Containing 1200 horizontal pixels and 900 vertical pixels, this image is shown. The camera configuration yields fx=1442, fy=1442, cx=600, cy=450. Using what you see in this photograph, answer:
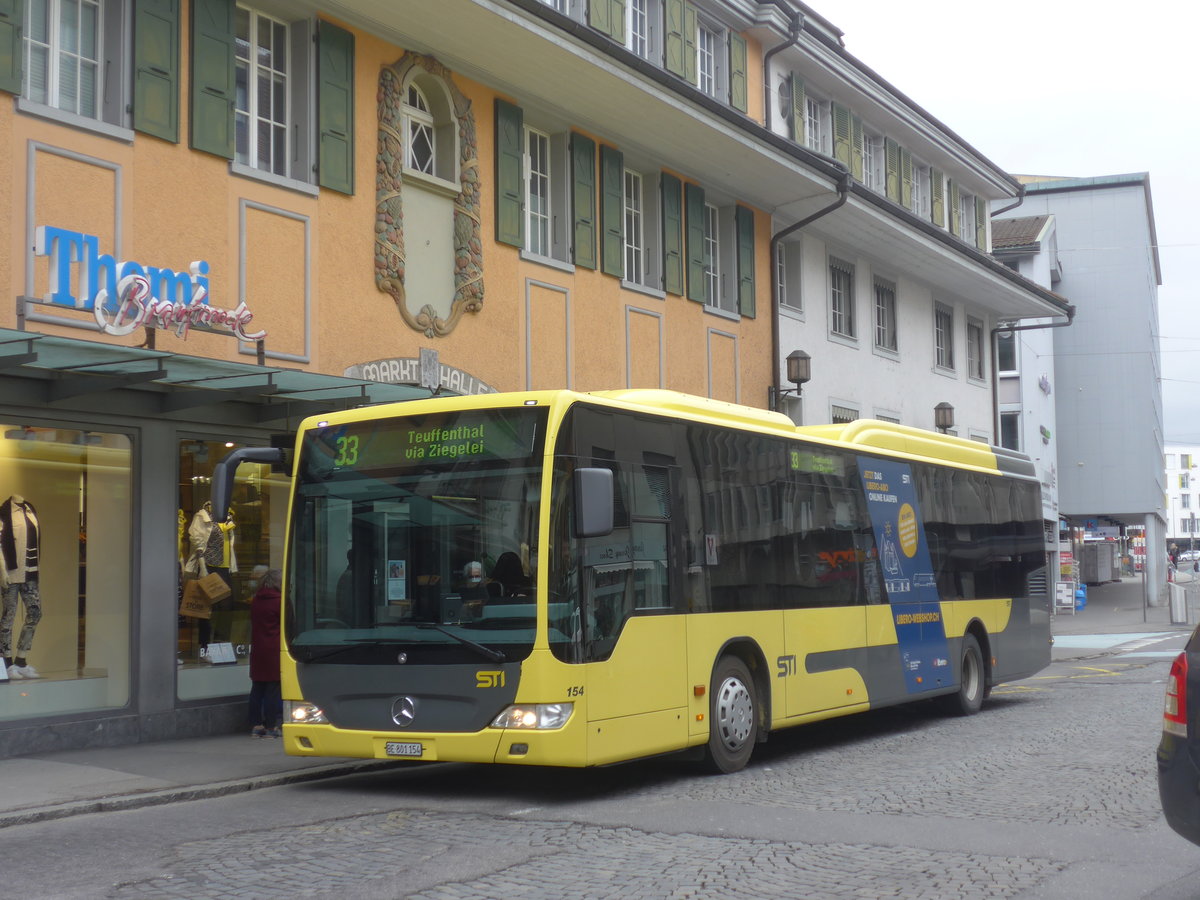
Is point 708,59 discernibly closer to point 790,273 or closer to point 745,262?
point 745,262

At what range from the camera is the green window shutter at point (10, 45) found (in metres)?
11.9

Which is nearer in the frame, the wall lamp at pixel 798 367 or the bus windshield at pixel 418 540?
the bus windshield at pixel 418 540

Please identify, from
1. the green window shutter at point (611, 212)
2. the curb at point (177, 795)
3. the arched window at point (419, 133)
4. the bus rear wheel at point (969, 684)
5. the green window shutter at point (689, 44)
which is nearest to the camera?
the curb at point (177, 795)

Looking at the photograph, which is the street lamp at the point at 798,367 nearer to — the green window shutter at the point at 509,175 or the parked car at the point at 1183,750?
the green window shutter at the point at 509,175

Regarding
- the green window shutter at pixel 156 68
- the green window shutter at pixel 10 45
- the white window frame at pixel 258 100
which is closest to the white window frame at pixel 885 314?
the white window frame at pixel 258 100

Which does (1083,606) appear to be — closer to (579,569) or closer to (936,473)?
(936,473)

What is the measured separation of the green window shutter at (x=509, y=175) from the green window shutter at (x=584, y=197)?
3.72 feet

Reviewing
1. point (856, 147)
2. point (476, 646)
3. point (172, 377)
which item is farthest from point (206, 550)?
point (856, 147)

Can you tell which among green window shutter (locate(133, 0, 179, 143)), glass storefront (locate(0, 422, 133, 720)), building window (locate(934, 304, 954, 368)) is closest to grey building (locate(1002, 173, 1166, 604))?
building window (locate(934, 304, 954, 368))

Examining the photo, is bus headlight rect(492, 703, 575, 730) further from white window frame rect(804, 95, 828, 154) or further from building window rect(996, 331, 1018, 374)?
building window rect(996, 331, 1018, 374)

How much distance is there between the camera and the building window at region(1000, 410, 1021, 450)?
44.2 metres

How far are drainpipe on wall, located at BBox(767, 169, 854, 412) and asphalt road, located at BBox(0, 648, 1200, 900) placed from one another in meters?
11.8

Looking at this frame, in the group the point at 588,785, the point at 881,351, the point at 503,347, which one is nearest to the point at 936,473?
the point at 503,347

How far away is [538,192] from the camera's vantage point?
1881 centimetres
